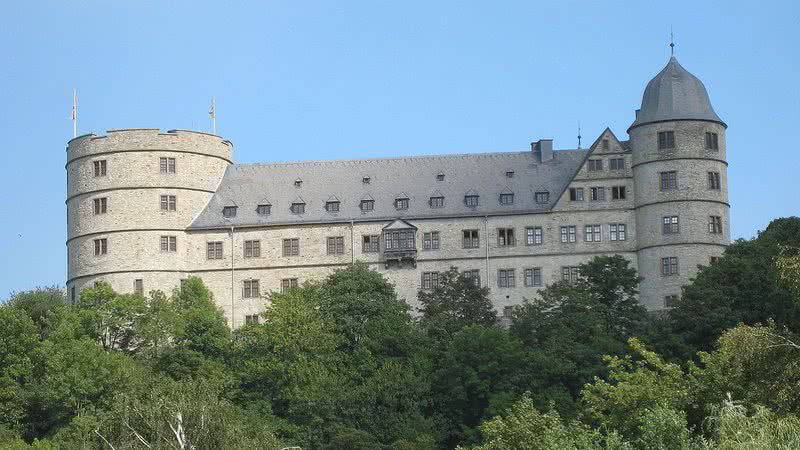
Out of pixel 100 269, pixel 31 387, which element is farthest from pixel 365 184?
pixel 31 387

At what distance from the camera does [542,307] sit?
95.2m

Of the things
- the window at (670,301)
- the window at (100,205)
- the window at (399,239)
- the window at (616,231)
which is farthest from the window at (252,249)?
the window at (670,301)

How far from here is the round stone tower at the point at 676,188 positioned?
98.6m

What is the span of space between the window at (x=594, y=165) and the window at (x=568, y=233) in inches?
130

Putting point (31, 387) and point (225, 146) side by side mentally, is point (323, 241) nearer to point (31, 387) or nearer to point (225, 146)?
point (225, 146)

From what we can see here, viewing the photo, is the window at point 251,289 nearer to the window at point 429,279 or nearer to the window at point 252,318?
the window at point 252,318

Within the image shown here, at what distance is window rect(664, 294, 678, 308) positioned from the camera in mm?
91719

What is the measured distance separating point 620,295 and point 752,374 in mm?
42773

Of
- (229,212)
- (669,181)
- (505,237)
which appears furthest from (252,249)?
(669,181)

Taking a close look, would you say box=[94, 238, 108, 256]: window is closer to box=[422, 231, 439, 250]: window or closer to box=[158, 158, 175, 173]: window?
box=[158, 158, 175, 173]: window

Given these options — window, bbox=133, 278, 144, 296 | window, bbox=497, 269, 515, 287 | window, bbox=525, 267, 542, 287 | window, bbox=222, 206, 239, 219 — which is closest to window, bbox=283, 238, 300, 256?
window, bbox=222, 206, 239, 219

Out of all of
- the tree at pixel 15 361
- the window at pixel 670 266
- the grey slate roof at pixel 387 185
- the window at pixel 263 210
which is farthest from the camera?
the window at pixel 263 210

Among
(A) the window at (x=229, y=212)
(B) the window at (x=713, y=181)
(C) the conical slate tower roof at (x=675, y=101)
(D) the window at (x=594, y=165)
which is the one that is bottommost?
(A) the window at (x=229, y=212)

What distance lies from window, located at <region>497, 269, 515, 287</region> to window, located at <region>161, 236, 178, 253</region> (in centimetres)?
1787
